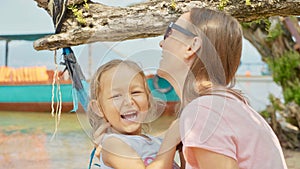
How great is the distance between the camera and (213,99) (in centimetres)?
112

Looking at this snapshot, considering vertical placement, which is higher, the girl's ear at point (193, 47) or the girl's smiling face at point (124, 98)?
the girl's ear at point (193, 47)

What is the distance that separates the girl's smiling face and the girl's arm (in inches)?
2.6

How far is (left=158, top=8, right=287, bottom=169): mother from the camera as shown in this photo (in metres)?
1.09

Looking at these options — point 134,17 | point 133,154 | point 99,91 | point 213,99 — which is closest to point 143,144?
point 133,154

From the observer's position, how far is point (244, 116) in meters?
1.14

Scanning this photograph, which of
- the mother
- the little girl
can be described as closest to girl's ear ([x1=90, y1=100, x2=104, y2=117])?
the little girl

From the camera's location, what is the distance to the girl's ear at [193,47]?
1.18 m

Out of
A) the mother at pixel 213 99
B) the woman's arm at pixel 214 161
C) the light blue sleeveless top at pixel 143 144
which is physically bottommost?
the light blue sleeveless top at pixel 143 144

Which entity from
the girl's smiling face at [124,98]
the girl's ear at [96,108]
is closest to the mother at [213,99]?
the girl's smiling face at [124,98]

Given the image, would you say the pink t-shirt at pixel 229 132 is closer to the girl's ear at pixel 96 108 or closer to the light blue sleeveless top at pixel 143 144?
the light blue sleeveless top at pixel 143 144

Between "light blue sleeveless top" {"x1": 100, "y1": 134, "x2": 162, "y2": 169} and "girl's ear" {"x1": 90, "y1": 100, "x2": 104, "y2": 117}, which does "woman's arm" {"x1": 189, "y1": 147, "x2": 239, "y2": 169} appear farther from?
"girl's ear" {"x1": 90, "y1": 100, "x2": 104, "y2": 117}

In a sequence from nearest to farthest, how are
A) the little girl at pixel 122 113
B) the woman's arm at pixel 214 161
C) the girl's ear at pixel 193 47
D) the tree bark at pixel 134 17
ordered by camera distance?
the woman's arm at pixel 214 161 < the girl's ear at pixel 193 47 < the little girl at pixel 122 113 < the tree bark at pixel 134 17

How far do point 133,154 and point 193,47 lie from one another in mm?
326

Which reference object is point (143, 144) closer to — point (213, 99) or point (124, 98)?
point (124, 98)
